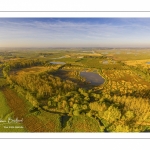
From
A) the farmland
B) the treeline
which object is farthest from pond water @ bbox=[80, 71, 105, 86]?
the treeline

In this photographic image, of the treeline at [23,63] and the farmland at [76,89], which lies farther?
the treeline at [23,63]

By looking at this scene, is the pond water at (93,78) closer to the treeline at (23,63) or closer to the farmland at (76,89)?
the farmland at (76,89)

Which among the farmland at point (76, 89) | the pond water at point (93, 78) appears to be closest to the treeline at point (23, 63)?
the farmland at point (76, 89)

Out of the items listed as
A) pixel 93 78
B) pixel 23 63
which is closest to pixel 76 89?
pixel 93 78

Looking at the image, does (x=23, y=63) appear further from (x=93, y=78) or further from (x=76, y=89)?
(x=93, y=78)
